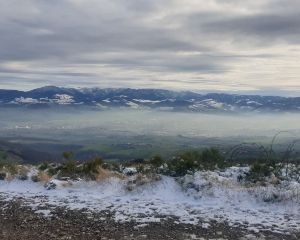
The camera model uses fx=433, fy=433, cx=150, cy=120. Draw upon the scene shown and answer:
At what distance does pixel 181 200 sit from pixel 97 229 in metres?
3.82

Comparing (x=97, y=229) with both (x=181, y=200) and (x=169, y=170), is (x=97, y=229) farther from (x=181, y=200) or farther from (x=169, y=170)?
(x=169, y=170)

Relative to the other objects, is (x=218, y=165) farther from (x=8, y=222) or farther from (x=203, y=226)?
(x=8, y=222)

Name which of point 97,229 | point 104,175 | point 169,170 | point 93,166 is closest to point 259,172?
point 169,170

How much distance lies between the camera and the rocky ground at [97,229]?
11.4m

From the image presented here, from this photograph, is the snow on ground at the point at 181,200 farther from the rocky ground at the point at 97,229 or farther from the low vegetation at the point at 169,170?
the low vegetation at the point at 169,170

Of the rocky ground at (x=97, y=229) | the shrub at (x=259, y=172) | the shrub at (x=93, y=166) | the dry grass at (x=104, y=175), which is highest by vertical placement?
the shrub at (x=259, y=172)

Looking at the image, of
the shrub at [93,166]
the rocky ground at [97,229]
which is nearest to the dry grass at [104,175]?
the shrub at [93,166]

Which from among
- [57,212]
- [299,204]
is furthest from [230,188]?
[57,212]

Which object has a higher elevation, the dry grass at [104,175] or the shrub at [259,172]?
the shrub at [259,172]

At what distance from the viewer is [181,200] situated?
1496cm

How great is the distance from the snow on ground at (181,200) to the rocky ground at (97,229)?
1.12ft

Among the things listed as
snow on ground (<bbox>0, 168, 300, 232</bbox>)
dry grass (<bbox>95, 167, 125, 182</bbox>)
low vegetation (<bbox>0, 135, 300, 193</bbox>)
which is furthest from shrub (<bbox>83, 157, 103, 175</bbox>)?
snow on ground (<bbox>0, 168, 300, 232</bbox>)

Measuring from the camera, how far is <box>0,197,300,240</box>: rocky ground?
1142 centimetres

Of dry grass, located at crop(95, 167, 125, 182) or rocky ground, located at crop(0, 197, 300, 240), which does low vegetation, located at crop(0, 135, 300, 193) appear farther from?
rocky ground, located at crop(0, 197, 300, 240)
